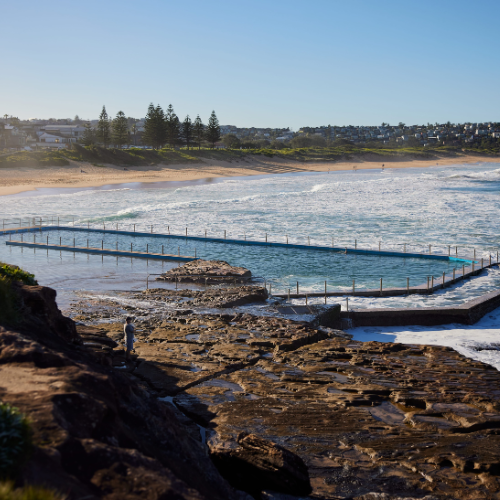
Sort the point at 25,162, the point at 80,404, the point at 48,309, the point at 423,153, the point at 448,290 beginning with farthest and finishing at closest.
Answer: the point at 423,153 → the point at 25,162 → the point at 448,290 → the point at 48,309 → the point at 80,404

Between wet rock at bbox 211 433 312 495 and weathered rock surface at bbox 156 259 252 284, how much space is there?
473 inches

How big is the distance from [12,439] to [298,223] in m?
30.9

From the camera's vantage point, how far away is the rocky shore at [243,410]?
4844 mm

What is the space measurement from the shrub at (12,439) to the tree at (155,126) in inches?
3432

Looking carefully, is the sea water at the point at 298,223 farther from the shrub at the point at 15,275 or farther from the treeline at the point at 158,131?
the treeline at the point at 158,131

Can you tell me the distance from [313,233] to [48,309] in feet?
75.5

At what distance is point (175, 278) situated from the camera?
19.4 metres

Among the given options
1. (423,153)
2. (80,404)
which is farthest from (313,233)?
(423,153)

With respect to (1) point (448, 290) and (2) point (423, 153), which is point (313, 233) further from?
(2) point (423, 153)

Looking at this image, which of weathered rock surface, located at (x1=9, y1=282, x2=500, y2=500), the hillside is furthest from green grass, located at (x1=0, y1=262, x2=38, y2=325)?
the hillside

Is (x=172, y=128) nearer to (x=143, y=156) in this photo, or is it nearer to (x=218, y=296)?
(x=143, y=156)

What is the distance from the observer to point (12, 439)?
170 inches

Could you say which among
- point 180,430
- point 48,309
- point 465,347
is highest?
point 48,309

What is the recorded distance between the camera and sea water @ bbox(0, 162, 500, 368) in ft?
67.6
